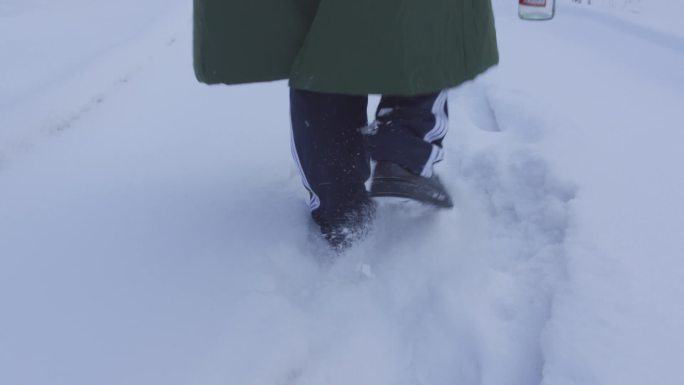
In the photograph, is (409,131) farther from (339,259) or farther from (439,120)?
(339,259)

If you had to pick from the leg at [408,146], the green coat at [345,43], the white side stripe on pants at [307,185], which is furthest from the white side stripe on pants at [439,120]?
the white side stripe on pants at [307,185]

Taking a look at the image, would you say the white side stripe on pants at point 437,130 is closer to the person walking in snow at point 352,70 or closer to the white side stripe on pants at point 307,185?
the person walking in snow at point 352,70

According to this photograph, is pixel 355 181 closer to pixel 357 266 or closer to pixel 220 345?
pixel 357 266

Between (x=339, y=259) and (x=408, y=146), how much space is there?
279mm

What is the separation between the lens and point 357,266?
1.13 m

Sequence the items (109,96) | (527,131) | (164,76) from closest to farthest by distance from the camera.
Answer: (527,131)
(109,96)
(164,76)

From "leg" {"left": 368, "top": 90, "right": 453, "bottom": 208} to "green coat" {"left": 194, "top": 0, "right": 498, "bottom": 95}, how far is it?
0.15m

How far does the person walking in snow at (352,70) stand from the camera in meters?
0.91

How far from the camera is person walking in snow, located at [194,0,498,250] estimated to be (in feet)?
2.98

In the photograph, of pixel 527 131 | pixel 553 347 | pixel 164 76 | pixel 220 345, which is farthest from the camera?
pixel 164 76

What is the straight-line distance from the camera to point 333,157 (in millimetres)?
1141

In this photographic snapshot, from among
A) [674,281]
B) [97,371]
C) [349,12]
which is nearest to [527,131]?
[674,281]

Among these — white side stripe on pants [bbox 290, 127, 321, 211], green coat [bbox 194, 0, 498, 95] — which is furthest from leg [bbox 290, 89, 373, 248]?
green coat [bbox 194, 0, 498, 95]

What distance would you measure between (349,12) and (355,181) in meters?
0.40
